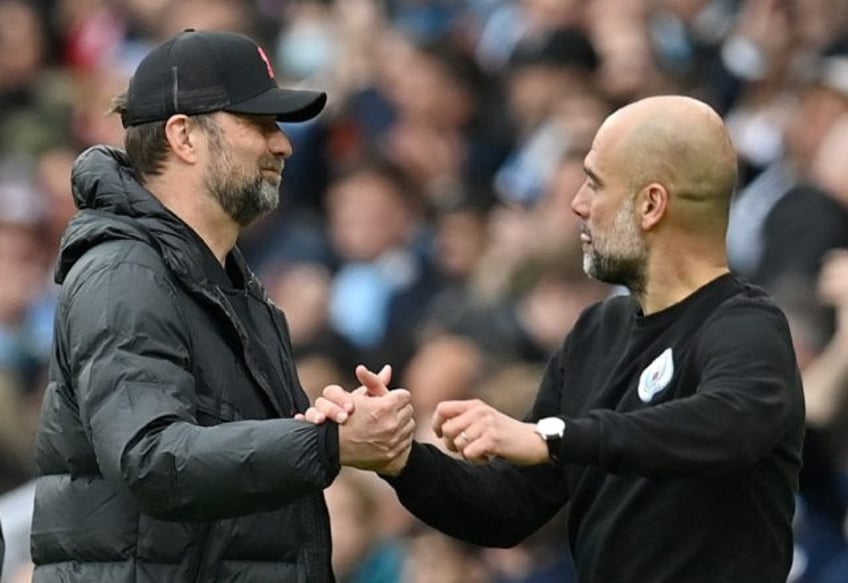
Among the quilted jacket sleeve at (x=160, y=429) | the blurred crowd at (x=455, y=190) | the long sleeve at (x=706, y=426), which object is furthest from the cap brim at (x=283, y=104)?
the blurred crowd at (x=455, y=190)

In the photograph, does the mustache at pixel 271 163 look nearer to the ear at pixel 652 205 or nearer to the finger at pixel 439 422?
→ the finger at pixel 439 422

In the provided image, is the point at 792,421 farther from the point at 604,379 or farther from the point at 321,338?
the point at 321,338

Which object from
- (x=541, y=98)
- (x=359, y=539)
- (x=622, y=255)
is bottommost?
(x=359, y=539)

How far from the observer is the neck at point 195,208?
523cm

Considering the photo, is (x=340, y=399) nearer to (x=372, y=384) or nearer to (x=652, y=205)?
(x=372, y=384)

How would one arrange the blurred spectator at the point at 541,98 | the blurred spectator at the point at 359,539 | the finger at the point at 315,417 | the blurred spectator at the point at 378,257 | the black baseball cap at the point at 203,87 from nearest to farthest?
the finger at the point at 315,417 → the black baseball cap at the point at 203,87 → the blurred spectator at the point at 359,539 → the blurred spectator at the point at 378,257 → the blurred spectator at the point at 541,98

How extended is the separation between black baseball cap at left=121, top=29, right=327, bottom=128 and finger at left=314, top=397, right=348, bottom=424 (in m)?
0.69

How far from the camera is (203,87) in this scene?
5.19 m

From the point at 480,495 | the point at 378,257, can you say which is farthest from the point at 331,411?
the point at 378,257

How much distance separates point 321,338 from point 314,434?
453 centimetres

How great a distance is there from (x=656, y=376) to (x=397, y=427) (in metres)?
0.61

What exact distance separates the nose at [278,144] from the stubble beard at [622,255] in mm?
722

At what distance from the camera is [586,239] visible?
5371 mm

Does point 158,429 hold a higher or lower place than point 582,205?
lower
